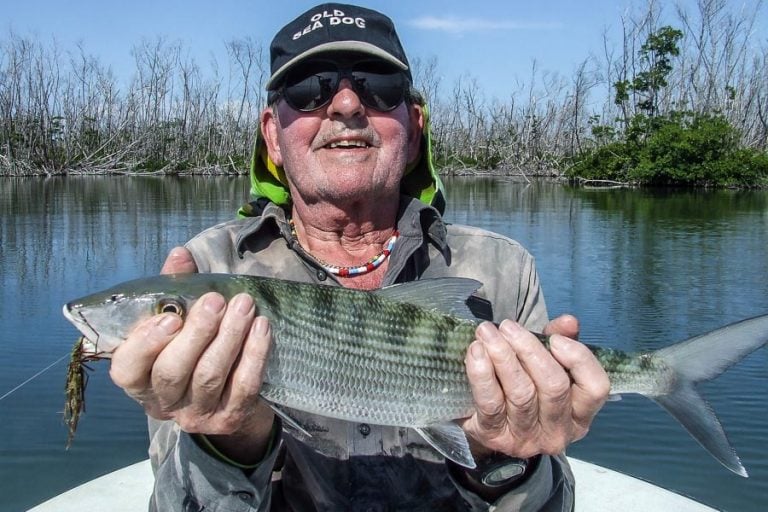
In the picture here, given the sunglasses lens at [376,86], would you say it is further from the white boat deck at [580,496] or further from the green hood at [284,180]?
the white boat deck at [580,496]

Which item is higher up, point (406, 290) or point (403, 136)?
point (403, 136)

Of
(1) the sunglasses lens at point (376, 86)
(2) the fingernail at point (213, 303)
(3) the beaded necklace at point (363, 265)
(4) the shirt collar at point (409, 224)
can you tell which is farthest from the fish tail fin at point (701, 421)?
(1) the sunglasses lens at point (376, 86)

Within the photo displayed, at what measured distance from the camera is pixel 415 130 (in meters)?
4.82

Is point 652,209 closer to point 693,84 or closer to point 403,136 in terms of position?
point 403,136

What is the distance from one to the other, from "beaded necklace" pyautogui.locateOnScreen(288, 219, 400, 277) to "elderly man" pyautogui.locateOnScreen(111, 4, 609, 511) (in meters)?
0.01

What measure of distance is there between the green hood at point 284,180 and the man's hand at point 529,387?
5.72ft

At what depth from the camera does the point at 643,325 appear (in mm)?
14711

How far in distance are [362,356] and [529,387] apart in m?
0.74

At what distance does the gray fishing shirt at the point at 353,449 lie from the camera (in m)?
3.39

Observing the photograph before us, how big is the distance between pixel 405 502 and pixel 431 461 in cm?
25

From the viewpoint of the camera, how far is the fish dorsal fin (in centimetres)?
356

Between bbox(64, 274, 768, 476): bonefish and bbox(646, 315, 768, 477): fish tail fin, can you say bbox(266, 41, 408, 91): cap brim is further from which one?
bbox(646, 315, 768, 477): fish tail fin

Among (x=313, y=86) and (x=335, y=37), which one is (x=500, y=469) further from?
(x=335, y=37)

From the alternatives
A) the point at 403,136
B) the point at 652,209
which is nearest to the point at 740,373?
the point at 403,136
